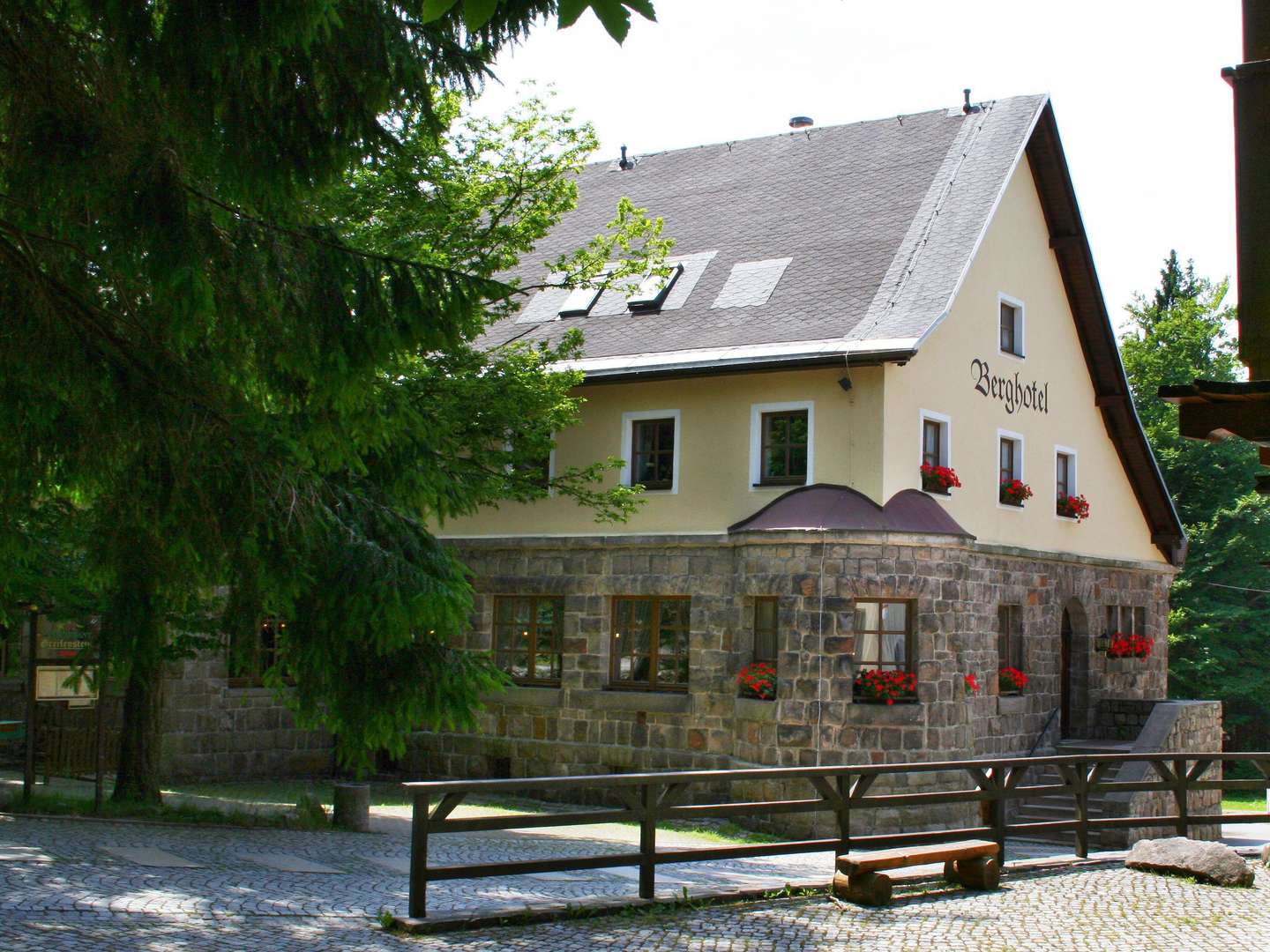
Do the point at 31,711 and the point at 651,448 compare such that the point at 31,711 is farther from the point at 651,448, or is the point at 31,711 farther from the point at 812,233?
the point at 812,233

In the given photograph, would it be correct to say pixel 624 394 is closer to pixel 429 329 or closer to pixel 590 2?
pixel 429 329

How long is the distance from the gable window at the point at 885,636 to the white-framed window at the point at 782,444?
1.80 metres

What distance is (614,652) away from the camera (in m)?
20.0

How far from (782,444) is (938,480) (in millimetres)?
2029

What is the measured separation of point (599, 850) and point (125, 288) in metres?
7.64

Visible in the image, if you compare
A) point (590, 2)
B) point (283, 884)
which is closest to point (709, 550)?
point (283, 884)

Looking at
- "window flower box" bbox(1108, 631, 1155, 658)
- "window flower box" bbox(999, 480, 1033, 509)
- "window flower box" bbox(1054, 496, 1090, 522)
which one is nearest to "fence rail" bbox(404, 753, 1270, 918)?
"window flower box" bbox(999, 480, 1033, 509)

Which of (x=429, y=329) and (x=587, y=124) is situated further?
(x=587, y=124)

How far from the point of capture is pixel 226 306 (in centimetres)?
853

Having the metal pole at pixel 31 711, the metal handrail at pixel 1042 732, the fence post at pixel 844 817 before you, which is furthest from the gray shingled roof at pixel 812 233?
the metal pole at pixel 31 711

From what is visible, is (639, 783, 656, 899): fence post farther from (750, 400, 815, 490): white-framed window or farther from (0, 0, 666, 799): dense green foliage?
(750, 400, 815, 490): white-framed window

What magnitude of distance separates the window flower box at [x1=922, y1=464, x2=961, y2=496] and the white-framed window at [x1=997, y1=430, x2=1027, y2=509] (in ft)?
6.36

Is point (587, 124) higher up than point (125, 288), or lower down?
higher up

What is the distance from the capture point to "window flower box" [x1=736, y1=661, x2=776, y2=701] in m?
18.0
